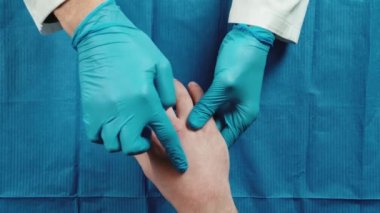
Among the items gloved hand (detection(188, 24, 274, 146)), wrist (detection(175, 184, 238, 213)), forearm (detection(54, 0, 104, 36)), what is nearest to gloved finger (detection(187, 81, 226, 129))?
gloved hand (detection(188, 24, 274, 146))

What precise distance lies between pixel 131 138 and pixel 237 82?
0.83 ft

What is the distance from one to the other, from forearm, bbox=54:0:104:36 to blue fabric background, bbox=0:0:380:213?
8.0 inches

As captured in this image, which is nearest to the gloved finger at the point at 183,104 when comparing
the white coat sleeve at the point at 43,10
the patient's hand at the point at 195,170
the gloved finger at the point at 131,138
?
the patient's hand at the point at 195,170

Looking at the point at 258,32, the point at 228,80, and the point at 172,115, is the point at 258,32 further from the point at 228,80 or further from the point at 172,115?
the point at 172,115

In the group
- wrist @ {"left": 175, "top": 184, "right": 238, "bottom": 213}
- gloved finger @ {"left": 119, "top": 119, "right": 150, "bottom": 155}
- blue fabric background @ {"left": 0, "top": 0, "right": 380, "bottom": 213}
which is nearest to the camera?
gloved finger @ {"left": 119, "top": 119, "right": 150, "bottom": 155}

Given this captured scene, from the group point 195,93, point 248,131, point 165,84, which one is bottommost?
point 248,131

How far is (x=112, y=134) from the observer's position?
66 cm

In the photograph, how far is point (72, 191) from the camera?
0.95m

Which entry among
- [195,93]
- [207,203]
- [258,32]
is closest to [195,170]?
[207,203]

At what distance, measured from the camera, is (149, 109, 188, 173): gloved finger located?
2.20 feet

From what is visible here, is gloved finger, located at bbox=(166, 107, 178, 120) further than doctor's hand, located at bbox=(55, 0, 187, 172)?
Yes

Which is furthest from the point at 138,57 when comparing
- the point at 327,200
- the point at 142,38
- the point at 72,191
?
the point at 327,200

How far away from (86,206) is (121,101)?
42cm

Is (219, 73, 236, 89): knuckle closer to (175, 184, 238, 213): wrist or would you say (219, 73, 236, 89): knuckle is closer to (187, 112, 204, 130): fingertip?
(187, 112, 204, 130): fingertip
